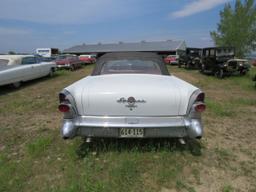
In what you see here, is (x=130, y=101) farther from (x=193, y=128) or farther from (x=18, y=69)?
(x=18, y=69)

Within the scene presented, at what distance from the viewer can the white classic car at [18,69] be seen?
829 centimetres

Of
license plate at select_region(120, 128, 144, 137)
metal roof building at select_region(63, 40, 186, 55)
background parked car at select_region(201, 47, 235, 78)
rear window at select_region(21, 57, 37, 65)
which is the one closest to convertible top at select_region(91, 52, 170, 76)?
license plate at select_region(120, 128, 144, 137)

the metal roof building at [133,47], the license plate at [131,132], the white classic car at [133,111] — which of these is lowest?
the license plate at [131,132]

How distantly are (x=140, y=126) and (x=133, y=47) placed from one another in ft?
172

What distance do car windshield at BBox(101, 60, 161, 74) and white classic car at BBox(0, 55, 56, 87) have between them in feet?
18.8

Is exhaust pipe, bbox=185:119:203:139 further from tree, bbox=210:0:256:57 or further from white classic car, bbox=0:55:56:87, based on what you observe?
tree, bbox=210:0:256:57

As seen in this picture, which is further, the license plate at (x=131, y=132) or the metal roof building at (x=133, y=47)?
the metal roof building at (x=133, y=47)

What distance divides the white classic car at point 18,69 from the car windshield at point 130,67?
18.8 ft

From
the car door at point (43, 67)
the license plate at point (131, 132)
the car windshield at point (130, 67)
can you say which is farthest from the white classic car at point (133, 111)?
the car door at point (43, 67)

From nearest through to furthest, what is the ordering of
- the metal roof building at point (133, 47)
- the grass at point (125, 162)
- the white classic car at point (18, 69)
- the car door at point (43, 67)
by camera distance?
1. the grass at point (125, 162)
2. the white classic car at point (18, 69)
3. the car door at point (43, 67)
4. the metal roof building at point (133, 47)

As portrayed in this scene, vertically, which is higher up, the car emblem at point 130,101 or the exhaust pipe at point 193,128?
the car emblem at point 130,101

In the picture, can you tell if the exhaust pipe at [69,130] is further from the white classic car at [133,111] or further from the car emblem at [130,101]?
the car emblem at [130,101]

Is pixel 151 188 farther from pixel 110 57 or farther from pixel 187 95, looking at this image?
pixel 110 57

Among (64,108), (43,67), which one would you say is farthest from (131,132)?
(43,67)
